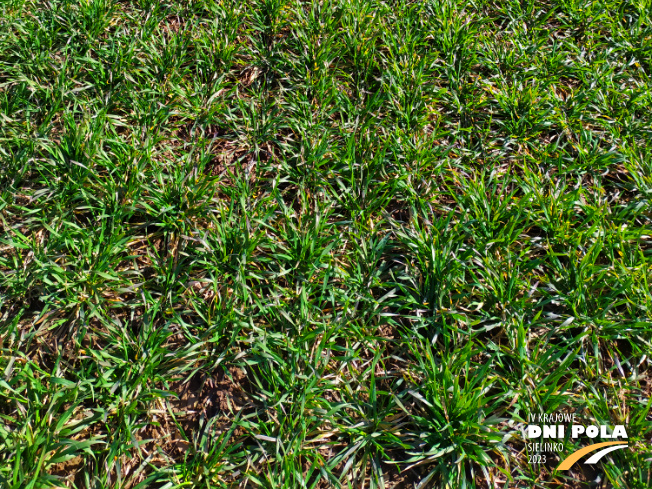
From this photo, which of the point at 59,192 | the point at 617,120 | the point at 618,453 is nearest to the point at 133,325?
the point at 59,192

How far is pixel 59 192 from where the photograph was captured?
2.26 m

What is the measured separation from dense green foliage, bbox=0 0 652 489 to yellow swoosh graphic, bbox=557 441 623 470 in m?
0.04

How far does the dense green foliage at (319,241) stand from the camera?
5.67ft

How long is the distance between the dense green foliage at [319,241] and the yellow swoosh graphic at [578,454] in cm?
4

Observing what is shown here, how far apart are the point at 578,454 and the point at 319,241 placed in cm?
133

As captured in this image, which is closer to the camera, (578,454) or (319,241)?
(578,454)

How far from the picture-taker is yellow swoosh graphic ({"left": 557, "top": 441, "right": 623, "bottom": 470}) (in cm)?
172

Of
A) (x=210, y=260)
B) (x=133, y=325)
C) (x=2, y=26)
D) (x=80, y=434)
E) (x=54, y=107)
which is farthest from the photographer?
(x=2, y=26)

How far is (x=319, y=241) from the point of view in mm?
2166

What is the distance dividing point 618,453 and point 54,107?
3.06 metres

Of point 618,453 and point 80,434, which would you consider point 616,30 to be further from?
point 80,434

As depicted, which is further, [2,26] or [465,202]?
[2,26]

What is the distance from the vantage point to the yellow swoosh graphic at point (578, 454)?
5.64 ft

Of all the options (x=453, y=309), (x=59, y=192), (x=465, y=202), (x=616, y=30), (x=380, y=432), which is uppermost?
(x=616, y=30)
